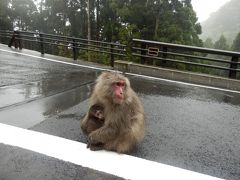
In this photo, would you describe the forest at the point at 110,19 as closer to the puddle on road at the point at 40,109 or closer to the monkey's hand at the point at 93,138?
the puddle on road at the point at 40,109

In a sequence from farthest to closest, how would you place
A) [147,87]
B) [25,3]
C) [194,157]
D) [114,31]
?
[25,3] < [114,31] < [147,87] < [194,157]

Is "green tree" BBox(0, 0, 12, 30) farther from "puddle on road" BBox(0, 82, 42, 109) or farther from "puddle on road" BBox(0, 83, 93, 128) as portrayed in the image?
"puddle on road" BBox(0, 83, 93, 128)

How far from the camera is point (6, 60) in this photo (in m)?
12.8

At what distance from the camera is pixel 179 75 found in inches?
439

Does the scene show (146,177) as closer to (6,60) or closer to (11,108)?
(11,108)

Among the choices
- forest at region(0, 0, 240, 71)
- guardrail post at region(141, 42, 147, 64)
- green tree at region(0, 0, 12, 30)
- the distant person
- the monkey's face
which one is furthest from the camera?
green tree at region(0, 0, 12, 30)

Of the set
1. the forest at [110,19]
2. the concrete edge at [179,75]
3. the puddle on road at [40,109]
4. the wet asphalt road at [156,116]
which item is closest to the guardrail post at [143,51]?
the concrete edge at [179,75]

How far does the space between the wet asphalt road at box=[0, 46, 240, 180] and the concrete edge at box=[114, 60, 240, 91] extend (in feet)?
3.26

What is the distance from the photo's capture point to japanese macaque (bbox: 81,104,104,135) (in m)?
4.75

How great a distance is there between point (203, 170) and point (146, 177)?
91cm

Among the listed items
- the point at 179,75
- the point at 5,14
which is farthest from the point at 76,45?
the point at 5,14

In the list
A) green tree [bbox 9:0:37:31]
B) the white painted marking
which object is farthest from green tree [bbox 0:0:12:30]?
the white painted marking

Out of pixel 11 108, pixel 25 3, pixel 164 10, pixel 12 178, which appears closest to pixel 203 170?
pixel 12 178

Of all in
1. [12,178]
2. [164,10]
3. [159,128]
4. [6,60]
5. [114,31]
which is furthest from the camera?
[114,31]
